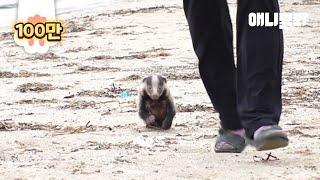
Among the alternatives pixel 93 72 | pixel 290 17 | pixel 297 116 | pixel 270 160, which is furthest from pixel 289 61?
pixel 290 17

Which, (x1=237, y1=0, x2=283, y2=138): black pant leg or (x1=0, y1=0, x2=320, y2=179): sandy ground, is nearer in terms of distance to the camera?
(x1=237, y1=0, x2=283, y2=138): black pant leg

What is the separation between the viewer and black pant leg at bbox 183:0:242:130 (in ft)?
13.3

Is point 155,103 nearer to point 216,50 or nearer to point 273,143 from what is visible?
point 216,50

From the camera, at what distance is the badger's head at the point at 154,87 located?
605cm

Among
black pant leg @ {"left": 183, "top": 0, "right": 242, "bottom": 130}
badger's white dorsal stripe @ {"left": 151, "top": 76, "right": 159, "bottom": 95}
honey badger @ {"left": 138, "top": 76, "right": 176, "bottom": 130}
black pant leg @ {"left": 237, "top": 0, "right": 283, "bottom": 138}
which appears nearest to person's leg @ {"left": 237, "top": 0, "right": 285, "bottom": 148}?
black pant leg @ {"left": 237, "top": 0, "right": 283, "bottom": 138}

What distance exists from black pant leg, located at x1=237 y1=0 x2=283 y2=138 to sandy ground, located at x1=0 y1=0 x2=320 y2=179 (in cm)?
28

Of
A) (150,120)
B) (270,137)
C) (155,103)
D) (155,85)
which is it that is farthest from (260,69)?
(155,103)

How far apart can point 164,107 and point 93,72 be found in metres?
3.15

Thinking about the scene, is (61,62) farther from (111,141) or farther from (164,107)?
(111,141)

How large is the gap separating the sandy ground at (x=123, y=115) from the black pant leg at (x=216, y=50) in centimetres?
28

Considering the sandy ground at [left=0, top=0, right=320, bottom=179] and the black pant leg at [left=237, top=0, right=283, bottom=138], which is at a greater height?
the black pant leg at [left=237, top=0, right=283, bottom=138]

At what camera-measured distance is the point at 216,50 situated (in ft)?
13.5

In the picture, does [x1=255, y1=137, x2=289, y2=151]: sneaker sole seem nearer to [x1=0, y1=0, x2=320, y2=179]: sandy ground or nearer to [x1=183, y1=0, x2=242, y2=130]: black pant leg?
[x1=0, y1=0, x2=320, y2=179]: sandy ground

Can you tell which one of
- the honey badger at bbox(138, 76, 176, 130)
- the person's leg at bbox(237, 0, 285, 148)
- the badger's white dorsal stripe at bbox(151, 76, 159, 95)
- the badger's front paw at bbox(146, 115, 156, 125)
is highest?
the person's leg at bbox(237, 0, 285, 148)
